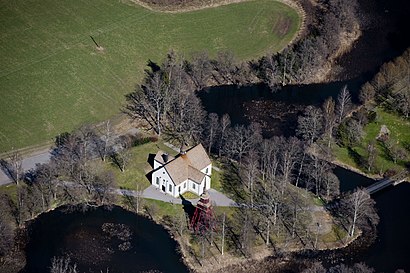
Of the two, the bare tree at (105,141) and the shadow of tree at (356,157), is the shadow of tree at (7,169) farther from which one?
the shadow of tree at (356,157)

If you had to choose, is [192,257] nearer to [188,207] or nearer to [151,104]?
[188,207]

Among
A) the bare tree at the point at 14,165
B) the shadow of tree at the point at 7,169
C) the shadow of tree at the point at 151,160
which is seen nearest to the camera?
the bare tree at the point at 14,165

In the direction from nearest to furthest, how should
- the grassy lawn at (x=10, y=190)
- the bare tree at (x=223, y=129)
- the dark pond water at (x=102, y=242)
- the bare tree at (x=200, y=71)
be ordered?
the dark pond water at (x=102, y=242) < the grassy lawn at (x=10, y=190) < the bare tree at (x=223, y=129) < the bare tree at (x=200, y=71)

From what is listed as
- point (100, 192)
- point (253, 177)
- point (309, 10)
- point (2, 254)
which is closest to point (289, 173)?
point (253, 177)

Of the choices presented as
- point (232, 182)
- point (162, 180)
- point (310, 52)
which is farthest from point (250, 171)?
point (310, 52)

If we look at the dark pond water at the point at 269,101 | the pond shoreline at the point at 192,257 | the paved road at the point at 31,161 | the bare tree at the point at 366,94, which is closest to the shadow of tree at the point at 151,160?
the pond shoreline at the point at 192,257

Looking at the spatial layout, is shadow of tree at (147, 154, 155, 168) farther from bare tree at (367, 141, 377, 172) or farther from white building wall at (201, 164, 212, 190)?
bare tree at (367, 141, 377, 172)

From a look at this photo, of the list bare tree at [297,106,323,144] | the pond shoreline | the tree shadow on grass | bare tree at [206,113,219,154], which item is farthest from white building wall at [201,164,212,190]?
bare tree at [297,106,323,144]
